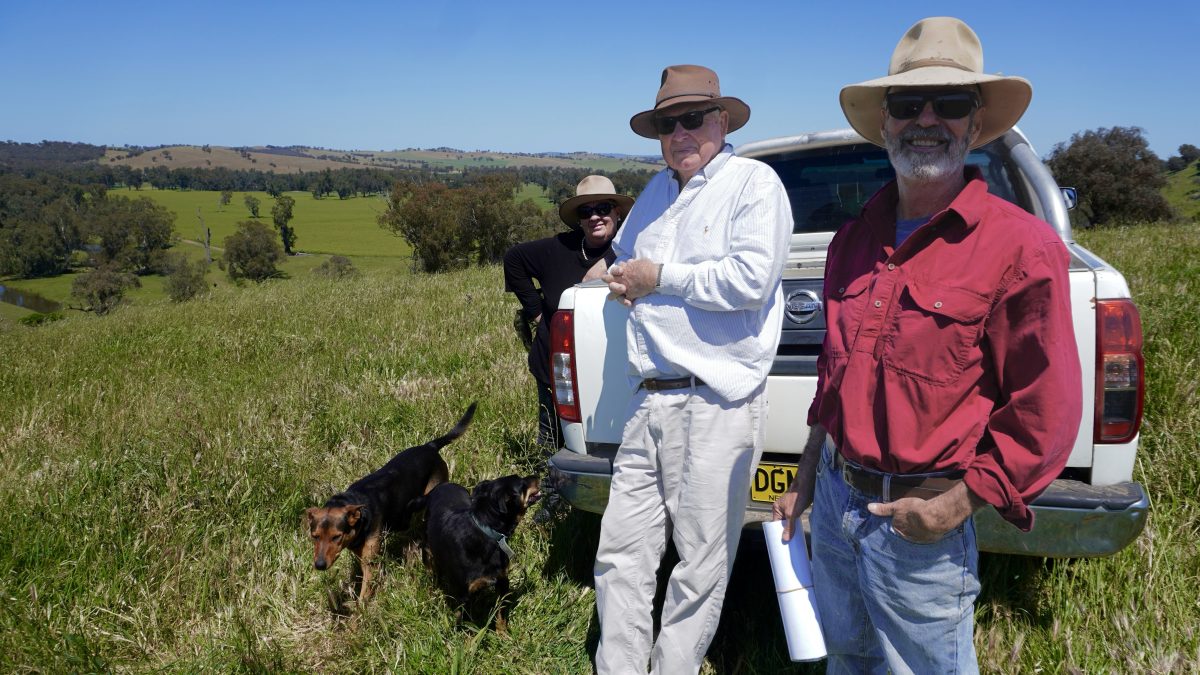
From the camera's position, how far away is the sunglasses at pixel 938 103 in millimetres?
1733

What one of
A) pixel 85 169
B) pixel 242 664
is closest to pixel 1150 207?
pixel 242 664

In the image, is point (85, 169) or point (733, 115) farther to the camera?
point (85, 169)

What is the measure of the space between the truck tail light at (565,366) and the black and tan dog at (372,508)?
1.19 meters

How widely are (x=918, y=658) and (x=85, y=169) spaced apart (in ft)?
735

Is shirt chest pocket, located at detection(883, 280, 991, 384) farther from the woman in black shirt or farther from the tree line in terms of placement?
the tree line

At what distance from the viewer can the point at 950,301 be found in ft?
5.13

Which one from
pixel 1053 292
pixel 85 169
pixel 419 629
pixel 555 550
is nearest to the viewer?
pixel 1053 292

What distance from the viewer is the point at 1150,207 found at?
28625 mm

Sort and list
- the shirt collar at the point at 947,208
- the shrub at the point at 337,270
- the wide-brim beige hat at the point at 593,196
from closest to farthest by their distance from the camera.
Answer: the shirt collar at the point at 947,208
the wide-brim beige hat at the point at 593,196
the shrub at the point at 337,270

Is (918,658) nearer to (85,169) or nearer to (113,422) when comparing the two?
(113,422)

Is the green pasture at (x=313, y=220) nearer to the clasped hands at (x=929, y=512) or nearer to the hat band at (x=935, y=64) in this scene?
the hat band at (x=935, y=64)

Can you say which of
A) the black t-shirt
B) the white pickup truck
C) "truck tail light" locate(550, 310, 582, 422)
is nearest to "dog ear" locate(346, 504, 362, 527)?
the white pickup truck

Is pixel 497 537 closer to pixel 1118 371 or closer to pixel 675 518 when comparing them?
pixel 675 518

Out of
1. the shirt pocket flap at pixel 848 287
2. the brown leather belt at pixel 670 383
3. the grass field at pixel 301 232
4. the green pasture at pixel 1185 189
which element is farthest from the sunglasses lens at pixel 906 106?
the grass field at pixel 301 232
